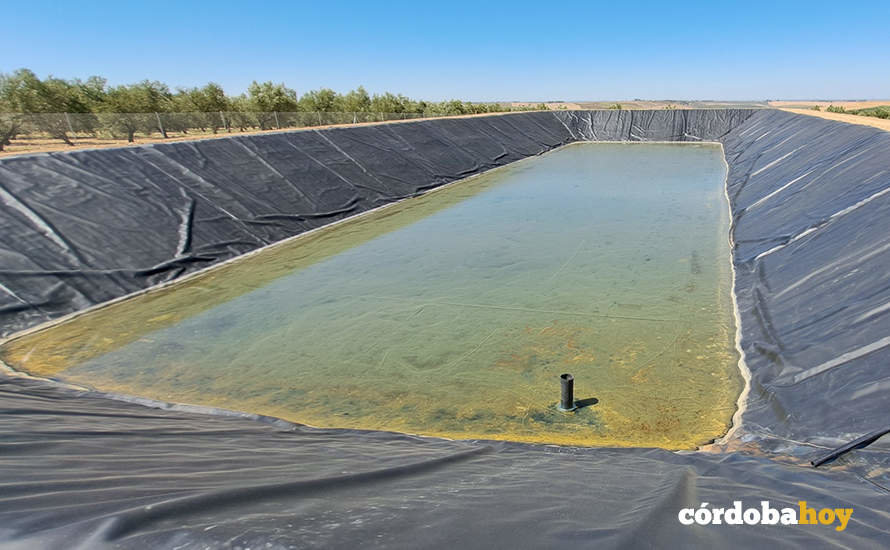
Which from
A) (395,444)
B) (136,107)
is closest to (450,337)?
(395,444)

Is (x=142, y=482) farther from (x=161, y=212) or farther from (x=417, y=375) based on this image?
(x=161, y=212)

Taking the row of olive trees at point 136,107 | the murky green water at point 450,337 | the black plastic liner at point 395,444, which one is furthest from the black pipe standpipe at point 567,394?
the row of olive trees at point 136,107

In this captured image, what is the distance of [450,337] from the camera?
625cm

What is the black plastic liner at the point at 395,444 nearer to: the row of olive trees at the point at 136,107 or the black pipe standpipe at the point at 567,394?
the black pipe standpipe at the point at 567,394

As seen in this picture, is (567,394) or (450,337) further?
(450,337)

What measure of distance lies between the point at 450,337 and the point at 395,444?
2539 mm

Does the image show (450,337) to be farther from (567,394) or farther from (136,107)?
(136,107)

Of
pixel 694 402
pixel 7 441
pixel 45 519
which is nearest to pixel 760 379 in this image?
pixel 694 402

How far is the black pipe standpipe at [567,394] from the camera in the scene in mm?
4512

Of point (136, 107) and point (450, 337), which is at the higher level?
point (136, 107)

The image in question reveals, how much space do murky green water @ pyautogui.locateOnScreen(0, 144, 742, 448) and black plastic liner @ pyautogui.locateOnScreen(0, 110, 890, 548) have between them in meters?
0.55

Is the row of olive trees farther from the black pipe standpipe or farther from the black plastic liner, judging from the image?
the black pipe standpipe

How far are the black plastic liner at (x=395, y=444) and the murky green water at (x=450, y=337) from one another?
1.81 feet

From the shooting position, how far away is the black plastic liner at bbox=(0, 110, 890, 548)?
1967 mm
